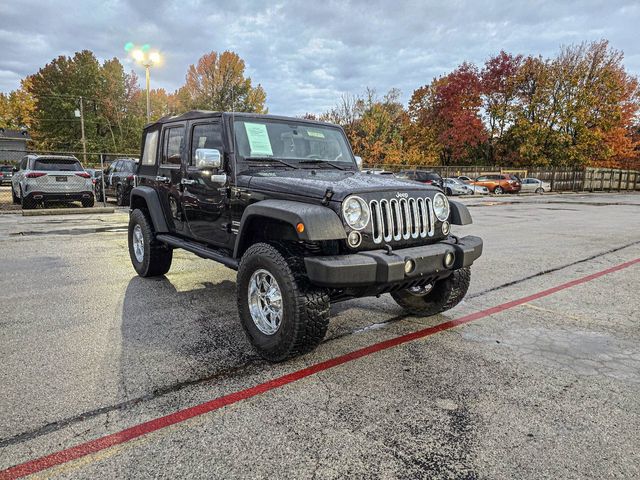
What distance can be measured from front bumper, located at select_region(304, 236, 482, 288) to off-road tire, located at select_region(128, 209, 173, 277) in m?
Answer: 3.22

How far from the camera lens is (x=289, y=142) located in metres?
4.48

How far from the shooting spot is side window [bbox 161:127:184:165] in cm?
496

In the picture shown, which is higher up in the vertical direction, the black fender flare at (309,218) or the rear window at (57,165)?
the rear window at (57,165)

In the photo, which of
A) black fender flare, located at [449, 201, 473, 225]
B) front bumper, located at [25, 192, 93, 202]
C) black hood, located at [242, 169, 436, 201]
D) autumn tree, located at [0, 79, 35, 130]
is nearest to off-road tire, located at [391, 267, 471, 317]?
black fender flare, located at [449, 201, 473, 225]

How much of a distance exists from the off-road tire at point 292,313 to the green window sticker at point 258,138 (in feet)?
4.06

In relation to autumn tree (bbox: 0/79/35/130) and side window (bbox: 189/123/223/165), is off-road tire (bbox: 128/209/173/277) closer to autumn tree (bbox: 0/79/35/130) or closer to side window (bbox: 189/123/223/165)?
side window (bbox: 189/123/223/165)

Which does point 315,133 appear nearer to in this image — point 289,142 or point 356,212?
point 289,142

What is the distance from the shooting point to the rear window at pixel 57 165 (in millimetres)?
13461

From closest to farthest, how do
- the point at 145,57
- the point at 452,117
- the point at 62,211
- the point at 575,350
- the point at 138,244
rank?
the point at 575,350 < the point at 138,244 < the point at 62,211 < the point at 145,57 < the point at 452,117

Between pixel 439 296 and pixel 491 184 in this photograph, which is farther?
pixel 491 184

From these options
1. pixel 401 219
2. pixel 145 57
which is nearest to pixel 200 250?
pixel 401 219

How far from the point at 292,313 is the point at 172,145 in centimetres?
305

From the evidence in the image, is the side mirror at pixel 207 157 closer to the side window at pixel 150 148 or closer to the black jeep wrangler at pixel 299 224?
the black jeep wrangler at pixel 299 224

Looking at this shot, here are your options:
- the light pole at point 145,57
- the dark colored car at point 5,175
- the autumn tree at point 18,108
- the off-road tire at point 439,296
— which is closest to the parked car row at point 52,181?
the light pole at point 145,57
